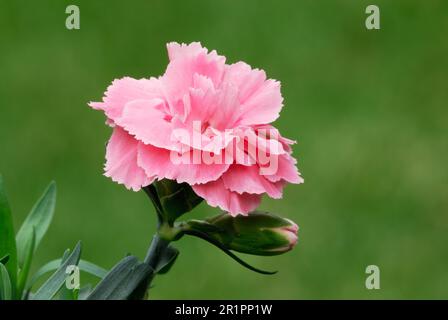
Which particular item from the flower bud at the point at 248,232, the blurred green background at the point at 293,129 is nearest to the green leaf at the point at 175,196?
the flower bud at the point at 248,232

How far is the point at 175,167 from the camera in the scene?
2.10 feet

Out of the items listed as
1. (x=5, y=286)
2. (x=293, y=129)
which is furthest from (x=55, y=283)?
(x=293, y=129)

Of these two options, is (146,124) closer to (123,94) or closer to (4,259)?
(123,94)

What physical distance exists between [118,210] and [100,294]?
1.21 meters

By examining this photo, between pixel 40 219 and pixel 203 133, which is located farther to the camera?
pixel 40 219

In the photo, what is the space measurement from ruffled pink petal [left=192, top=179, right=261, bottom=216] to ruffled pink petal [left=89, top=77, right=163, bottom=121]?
85 mm

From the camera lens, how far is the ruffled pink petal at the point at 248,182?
641 millimetres

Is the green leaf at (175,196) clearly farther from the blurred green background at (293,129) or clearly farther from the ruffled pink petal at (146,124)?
the blurred green background at (293,129)

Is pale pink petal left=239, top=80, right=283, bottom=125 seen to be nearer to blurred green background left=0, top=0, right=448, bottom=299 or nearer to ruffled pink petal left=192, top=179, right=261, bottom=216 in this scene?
ruffled pink petal left=192, top=179, right=261, bottom=216

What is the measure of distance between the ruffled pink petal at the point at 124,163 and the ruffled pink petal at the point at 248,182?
0.06 m

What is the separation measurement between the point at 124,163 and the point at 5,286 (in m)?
0.17

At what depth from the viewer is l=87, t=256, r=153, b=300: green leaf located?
72 centimetres

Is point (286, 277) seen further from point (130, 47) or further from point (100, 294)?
point (100, 294)

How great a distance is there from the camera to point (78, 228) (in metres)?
1.90
